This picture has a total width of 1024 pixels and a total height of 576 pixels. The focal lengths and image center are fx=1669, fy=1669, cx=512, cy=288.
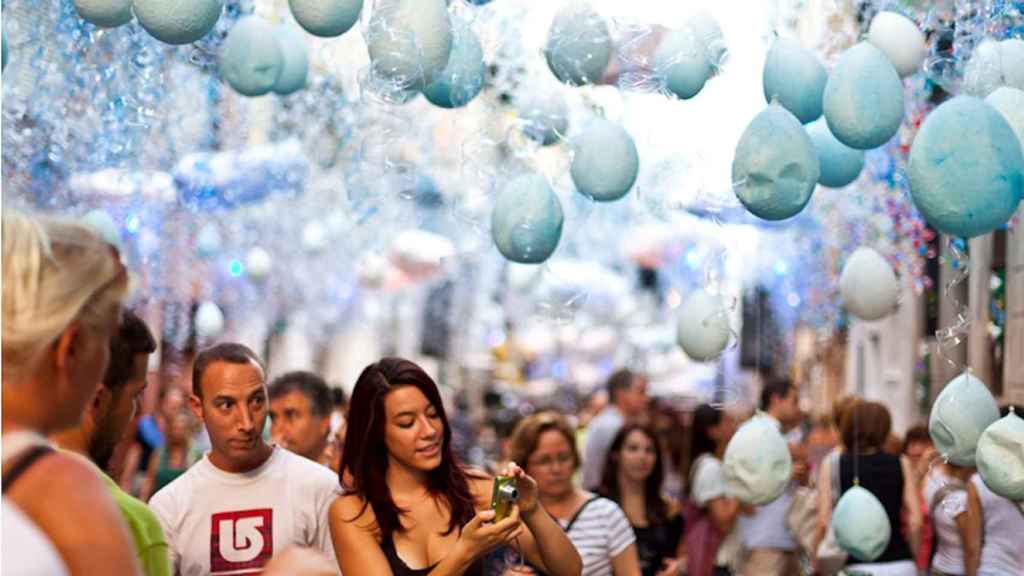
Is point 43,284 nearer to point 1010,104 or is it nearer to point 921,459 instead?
point 1010,104

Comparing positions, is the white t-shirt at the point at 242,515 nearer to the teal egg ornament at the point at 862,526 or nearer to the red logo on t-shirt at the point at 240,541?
the red logo on t-shirt at the point at 240,541

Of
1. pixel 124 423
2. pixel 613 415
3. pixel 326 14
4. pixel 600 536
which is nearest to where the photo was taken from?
pixel 124 423

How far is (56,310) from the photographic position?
6.84ft

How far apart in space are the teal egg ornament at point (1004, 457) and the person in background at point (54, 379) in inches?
115

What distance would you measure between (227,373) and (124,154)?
237 cm

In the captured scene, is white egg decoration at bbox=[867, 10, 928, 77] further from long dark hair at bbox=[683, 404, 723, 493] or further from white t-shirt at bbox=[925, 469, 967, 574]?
long dark hair at bbox=[683, 404, 723, 493]

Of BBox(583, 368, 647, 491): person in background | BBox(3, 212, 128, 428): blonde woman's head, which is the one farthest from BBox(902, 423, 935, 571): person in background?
BBox(3, 212, 128, 428): blonde woman's head

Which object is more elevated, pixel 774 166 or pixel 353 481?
pixel 774 166

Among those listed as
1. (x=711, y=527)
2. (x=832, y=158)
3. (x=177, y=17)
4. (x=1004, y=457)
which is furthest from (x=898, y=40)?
(x=711, y=527)

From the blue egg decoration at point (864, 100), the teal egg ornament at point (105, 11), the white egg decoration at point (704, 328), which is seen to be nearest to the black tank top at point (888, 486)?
the white egg decoration at point (704, 328)

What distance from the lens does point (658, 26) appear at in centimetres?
539

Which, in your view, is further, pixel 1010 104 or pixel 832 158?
pixel 832 158

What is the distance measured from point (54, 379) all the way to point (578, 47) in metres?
3.31

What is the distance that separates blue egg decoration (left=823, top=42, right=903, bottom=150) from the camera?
4.71 meters
